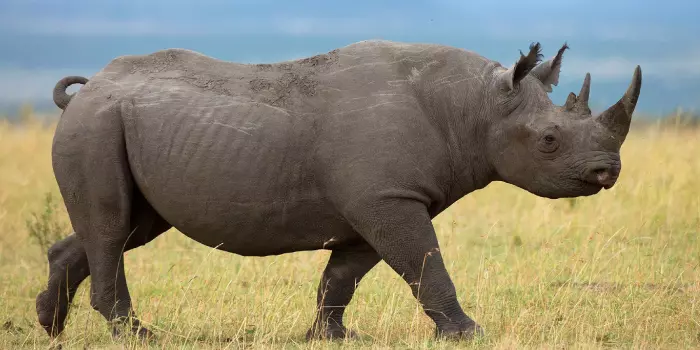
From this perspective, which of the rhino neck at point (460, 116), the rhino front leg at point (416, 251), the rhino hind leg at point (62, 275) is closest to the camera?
the rhino front leg at point (416, 251)

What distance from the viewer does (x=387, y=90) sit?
7531 mm

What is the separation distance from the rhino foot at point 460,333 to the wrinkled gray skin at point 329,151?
0.01 meters

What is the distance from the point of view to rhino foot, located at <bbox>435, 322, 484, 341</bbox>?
24.7ft

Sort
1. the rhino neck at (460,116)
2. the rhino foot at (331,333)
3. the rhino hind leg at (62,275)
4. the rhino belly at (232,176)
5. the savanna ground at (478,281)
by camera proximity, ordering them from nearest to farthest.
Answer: the rhino belly at (232,176) → the rhino neck at (460,116) → the savanna ground at (478,281) → the rhino foot at (331,333) → the rhino hind leg at (62,275)

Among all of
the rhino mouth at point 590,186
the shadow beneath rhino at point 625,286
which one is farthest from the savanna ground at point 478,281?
the rhino mouth at point 590,186

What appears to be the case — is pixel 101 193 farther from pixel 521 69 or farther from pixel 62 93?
pixel 521 69

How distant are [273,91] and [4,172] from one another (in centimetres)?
1009

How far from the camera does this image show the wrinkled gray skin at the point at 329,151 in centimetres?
734

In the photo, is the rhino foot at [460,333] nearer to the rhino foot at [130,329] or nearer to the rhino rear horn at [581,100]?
the rhino rear horn at [581,100]

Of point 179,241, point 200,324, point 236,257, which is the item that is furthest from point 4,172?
point 200,324

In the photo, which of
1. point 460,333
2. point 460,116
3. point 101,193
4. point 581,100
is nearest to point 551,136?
point 581,100

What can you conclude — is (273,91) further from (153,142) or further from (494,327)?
(494,327)

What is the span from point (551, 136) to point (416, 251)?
1.21 meters

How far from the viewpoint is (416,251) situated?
24.2 feet
